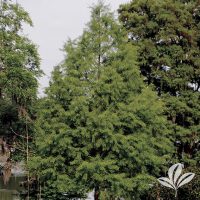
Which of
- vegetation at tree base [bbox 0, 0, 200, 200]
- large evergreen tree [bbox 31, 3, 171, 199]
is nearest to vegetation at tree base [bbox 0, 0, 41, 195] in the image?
vegetation at tree base [bbox 0, 0, 200, 200]

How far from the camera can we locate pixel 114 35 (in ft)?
68.9

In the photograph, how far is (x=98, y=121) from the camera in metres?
19.0

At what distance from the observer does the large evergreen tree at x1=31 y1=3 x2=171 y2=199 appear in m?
19.3

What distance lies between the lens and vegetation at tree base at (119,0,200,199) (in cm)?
2698

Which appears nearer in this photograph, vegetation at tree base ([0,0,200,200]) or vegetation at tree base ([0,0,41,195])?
vegetation at tree base ([0,0,200,200])

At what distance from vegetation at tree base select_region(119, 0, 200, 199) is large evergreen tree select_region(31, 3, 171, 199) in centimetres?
620

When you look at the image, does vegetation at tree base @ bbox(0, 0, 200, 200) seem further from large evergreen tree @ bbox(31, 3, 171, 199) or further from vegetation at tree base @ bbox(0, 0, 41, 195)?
vegetation at tree base @ bbox(0, 0, 41, 195)

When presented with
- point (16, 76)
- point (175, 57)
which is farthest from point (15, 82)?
point (175, 57)

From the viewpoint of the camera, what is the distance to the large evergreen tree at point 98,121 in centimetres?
1931

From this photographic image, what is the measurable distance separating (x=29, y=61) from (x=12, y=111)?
3.15m

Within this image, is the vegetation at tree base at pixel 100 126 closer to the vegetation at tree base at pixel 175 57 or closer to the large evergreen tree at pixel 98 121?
the large evergreen tree at pixel 98 121

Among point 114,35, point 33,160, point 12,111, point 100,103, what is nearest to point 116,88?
point 100,103

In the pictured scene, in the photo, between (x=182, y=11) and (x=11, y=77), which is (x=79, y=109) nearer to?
(x=11, y=77)

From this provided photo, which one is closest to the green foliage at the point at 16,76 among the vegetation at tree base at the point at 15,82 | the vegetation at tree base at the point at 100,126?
the vegetation at tree base at the point at 15,82
